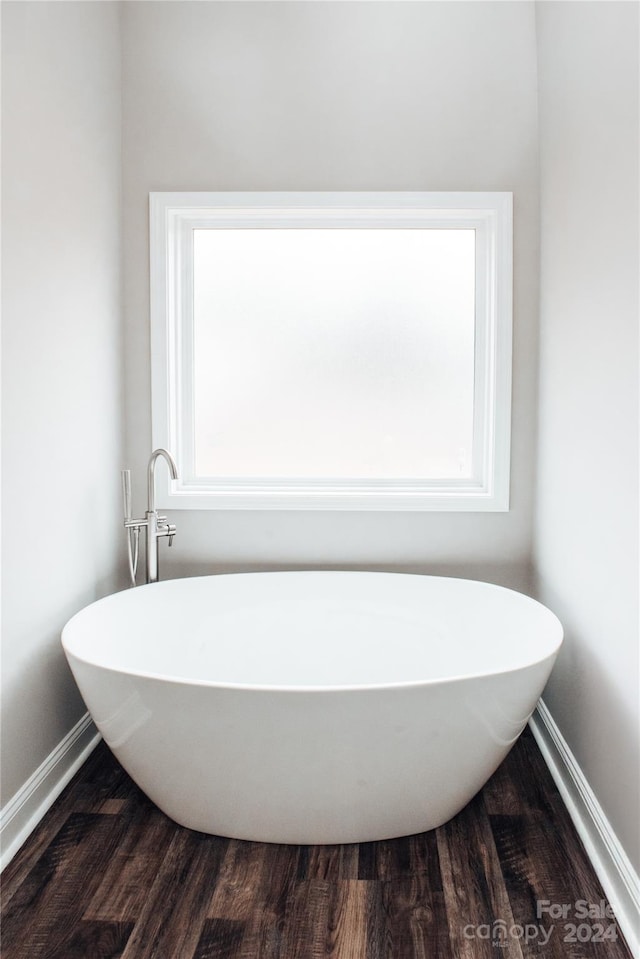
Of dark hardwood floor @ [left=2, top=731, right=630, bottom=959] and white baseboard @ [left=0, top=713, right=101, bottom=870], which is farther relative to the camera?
white baseboard @ [left=0, top=713, right=101, bottom=870]

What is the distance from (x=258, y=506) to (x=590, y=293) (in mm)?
1403

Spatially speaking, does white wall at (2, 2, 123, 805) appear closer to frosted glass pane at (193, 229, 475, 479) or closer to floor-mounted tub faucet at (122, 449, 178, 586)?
floor-mounted tub faucet at (122, 449, 178, 586)

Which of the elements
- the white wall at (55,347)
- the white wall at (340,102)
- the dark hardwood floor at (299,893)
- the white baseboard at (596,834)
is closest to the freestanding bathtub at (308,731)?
the dark hardwood floor at (299,893)

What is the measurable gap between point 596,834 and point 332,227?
2.24 meters

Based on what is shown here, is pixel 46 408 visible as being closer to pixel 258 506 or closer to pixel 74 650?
pixel 74 650

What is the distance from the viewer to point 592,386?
1879mm

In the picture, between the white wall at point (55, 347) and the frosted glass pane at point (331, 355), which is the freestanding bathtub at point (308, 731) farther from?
the frosted glass pane at point (331, 355)

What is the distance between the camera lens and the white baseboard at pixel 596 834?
146 centimetres

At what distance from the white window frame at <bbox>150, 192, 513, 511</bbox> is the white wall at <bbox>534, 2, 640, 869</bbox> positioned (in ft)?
0.59

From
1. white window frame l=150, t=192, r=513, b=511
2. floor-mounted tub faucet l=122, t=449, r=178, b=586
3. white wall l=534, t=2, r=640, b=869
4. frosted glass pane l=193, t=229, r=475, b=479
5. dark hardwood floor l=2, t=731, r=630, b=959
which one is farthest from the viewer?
frosted glass pane l=193, t=229, r=475, b=479

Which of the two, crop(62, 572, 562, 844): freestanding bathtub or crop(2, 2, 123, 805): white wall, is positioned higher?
crop(2, 2, 123, 805): white wall

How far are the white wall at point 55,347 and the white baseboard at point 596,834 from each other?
1.55 metres

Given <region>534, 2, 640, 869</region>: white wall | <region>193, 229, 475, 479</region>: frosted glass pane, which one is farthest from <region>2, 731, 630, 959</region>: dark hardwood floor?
<region>193, 229, 475, 479</region>: frosted glass pane

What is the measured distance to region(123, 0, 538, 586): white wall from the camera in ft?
8.08
